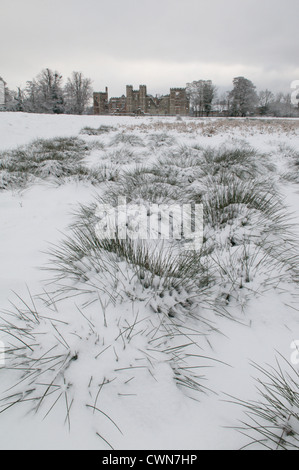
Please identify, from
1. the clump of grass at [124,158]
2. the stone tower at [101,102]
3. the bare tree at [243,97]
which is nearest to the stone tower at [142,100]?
the stone tower at [101,102]

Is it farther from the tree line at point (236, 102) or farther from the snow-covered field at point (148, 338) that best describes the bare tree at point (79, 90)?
the snow-covered field at point (148, 338)

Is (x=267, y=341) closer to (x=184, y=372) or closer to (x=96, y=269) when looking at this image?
(x=184, y=372)

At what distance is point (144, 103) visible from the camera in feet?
161

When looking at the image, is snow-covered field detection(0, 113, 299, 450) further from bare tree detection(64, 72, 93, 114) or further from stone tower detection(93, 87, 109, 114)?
stone tower detection(93, 87, 109, 114)

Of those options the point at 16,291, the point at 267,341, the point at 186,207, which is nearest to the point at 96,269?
the point at 16,291

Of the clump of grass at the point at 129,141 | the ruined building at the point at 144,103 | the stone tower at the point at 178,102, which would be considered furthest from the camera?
the ruined building at the point at 144,103

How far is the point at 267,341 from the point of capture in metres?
1.23

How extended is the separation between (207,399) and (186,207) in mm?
1791

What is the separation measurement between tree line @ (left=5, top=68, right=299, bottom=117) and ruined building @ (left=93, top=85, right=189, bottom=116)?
10.0 feet
